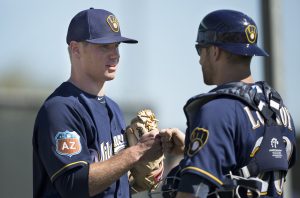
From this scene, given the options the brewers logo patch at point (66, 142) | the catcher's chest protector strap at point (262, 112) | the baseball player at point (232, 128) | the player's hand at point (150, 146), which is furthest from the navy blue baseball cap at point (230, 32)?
the brewers logo patch at point (66, 142)

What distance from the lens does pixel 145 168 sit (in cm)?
579

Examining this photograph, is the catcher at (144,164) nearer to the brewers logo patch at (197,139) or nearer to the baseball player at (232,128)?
the baseball player at (232,128)

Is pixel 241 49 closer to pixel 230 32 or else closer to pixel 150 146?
pixel 230 32

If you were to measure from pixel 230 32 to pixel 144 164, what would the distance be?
111 cm

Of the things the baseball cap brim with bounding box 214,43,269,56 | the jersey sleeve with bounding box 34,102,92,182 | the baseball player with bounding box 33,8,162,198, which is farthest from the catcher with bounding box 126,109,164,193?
the baseball cap brim with bounding box 214,43,269,56

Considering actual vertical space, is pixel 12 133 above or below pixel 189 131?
below

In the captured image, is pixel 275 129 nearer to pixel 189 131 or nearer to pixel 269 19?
pixel 189 131

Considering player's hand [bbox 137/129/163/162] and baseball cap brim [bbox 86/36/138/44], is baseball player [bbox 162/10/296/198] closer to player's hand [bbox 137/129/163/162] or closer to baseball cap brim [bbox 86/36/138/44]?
player's hand [bbox 137/129/163/162]

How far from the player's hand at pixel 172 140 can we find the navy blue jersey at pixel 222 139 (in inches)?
19.5

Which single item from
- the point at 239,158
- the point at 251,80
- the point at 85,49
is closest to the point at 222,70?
the point at 251,80

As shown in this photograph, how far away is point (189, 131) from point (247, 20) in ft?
2.57

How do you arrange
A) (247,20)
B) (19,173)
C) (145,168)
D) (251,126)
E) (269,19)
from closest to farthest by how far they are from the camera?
(251,126) → (247,20) → (145,168) → (269,19) → (19,173)

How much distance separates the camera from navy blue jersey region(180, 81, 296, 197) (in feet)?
16.0

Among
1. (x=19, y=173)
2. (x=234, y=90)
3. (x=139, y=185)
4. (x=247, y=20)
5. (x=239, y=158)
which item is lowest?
(x=19, y=173)
